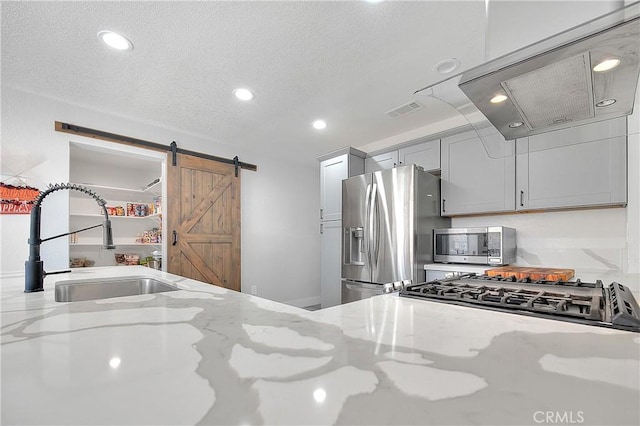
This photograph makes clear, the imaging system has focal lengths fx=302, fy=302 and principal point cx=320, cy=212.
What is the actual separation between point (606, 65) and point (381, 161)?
2.65 meters

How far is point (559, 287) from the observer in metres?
1.11

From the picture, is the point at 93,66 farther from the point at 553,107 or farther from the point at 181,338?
the point at 553,107

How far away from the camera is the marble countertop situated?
0.32 m

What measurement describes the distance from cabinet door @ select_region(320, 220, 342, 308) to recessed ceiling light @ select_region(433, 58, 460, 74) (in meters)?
1.90

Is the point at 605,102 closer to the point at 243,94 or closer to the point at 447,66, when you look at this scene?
the point at 447,66

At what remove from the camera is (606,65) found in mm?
936

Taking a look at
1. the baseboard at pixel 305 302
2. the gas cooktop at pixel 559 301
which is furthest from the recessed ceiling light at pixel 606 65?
the baseboard at pixel 305 302

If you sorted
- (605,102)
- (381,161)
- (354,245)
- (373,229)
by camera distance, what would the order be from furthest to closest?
(381,161), (354,245), (373,229), (605,102)

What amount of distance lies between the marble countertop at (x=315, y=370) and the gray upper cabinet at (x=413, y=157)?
8.47 feet

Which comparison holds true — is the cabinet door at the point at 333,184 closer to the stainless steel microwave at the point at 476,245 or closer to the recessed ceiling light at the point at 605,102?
the stainless steel microwave at the point at 476,245

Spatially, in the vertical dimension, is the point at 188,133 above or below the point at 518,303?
above

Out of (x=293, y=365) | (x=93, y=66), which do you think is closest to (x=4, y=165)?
(x=93, y=66)

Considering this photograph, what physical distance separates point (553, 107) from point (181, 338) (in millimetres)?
1487

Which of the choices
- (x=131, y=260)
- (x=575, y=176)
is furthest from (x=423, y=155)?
(x=131, y=260)
